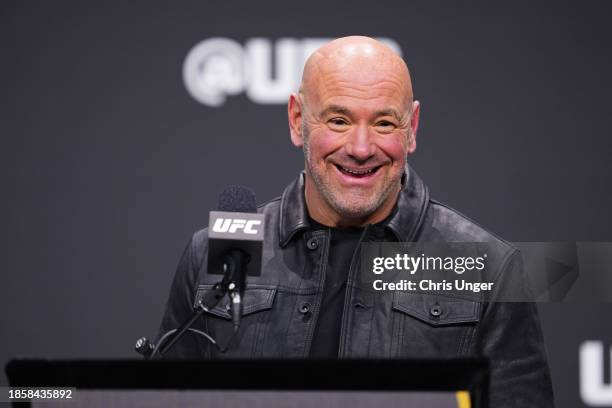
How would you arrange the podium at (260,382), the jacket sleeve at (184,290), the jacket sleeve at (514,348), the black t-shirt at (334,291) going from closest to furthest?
the podium at (260,382) → the jacket sleeve at (514,348) → the black t-shirt at (334,291) → the jacket sleeve at (184,290)

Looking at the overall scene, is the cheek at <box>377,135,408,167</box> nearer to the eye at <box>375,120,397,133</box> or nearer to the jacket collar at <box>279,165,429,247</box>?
the eye at <box>375,120,397,133</box>

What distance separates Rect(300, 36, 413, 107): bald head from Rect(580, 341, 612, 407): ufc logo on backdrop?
1.64m

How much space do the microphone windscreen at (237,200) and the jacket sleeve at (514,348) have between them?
0.78 metres

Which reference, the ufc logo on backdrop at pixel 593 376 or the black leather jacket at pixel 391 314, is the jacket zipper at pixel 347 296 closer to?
the black leather jacket at pixel 391 314

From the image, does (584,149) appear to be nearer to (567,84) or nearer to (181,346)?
(567,84)

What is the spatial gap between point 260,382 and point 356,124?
43.8 inches

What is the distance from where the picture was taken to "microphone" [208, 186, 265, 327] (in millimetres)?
2115

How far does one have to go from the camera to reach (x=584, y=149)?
3939mm

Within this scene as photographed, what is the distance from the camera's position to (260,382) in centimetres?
172

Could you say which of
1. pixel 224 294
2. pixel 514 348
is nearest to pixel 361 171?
pixel 514 348

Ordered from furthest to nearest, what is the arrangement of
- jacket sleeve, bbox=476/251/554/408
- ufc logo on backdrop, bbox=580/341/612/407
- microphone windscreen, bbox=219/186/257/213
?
A: ufc logo on backdrop, bbox=580/341/612/407 < jacket sleeve, bbox=476/251/554/408 < microphone windscreen, bbox=219/186/257/213

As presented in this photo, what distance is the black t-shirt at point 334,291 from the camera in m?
2.71

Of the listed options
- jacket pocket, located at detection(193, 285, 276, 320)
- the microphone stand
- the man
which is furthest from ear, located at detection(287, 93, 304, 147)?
the microphone stand

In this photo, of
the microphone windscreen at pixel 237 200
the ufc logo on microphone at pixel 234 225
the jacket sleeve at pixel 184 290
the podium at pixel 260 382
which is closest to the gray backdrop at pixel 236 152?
the jacket sleeve at pixel 184 290
